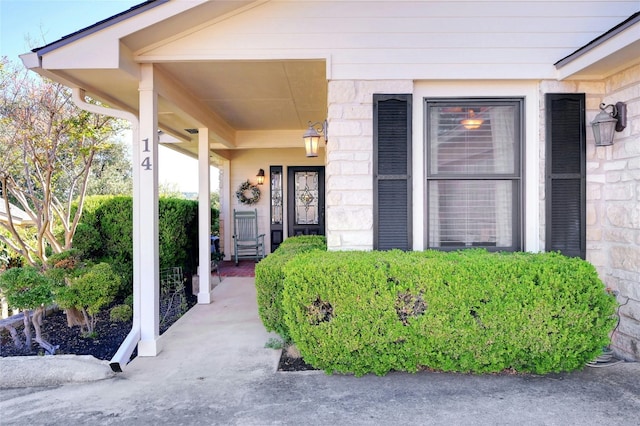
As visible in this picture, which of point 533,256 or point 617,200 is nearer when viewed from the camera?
point 533,256

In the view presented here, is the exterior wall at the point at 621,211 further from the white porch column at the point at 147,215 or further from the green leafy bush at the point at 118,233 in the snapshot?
the green leafy bush at the point at 118,233

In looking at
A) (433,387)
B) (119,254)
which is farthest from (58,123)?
(433,387)

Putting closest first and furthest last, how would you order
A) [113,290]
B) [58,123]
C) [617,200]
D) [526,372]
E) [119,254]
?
[526,372], [617,200], [113,290], [58,123], [119,254]

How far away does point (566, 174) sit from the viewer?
10.6 ft

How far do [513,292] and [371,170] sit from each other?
1422 millimetres

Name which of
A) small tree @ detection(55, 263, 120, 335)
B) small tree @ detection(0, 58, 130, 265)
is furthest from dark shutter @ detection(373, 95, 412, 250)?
small tree @ detection(0, 58, 130, 265)

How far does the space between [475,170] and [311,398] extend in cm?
229

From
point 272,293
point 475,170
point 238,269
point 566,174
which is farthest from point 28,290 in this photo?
point 566,174

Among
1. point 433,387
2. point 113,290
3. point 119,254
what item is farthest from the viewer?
point 119,254

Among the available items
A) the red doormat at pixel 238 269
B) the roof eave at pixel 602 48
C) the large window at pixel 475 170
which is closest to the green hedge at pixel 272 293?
the large window at pixel 475 170

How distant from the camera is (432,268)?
2.67m

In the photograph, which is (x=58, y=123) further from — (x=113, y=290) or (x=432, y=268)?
(x=432, y=268)

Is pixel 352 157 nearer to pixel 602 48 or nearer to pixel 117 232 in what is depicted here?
pixel 602 48

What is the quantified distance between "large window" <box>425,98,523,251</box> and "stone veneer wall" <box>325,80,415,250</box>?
510 millimetres
